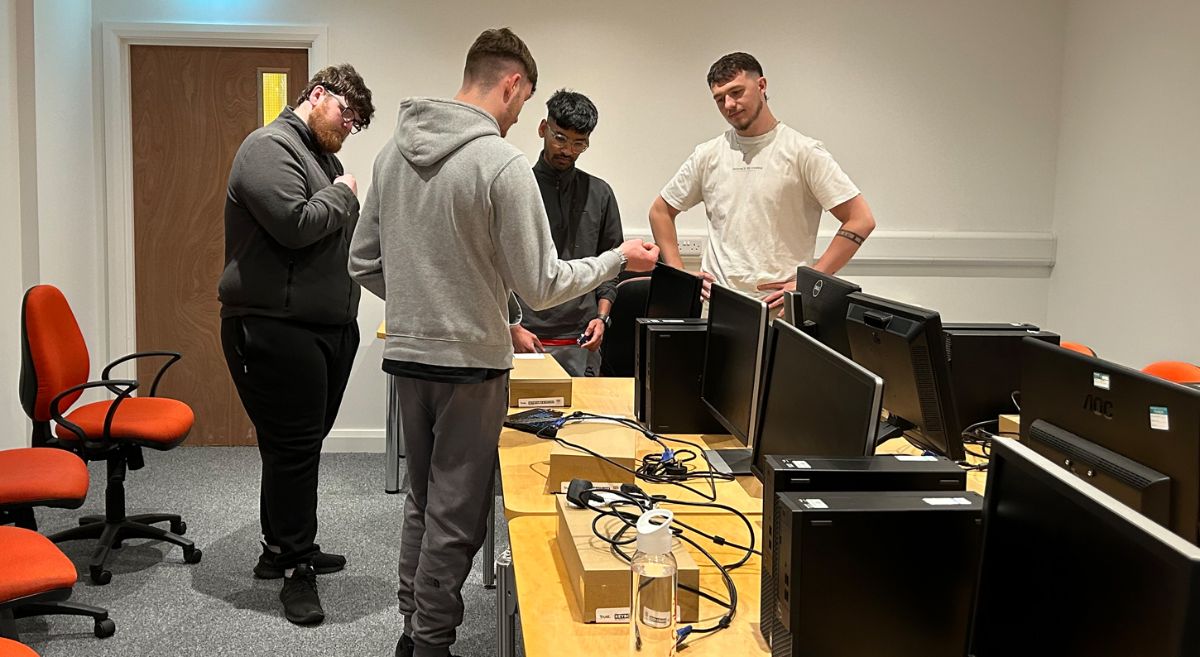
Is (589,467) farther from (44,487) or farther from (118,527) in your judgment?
(118,527)

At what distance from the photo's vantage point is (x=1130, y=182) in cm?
494

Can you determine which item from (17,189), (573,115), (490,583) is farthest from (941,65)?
(17,189)

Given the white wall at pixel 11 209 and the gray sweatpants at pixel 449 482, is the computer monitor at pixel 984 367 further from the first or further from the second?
the white wall at pixel 11 209

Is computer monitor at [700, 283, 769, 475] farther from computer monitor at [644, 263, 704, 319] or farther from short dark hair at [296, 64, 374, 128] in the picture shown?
short dark hair at [296, 64, 374, 128]

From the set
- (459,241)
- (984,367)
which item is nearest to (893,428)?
(984,367)

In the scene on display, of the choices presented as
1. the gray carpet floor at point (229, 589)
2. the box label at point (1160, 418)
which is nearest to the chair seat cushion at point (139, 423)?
the gray carpet floor at point (229, 589)

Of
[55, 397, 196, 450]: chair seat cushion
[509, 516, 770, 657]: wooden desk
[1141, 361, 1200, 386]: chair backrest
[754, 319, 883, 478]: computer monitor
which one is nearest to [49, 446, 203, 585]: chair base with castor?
[55, 397, 196, 450]: chair seat cushion

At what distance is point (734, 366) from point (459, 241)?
711mm

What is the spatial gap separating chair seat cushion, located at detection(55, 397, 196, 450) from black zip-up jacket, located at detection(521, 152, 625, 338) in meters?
1.29

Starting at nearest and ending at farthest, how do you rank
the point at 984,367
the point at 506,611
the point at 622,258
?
the point at 506,611 → the point at 622,258 → the point at 984,367

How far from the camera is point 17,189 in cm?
435

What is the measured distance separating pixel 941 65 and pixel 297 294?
3.86 m

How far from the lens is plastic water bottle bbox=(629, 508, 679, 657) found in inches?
54.8

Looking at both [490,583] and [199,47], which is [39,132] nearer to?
[199,47]
